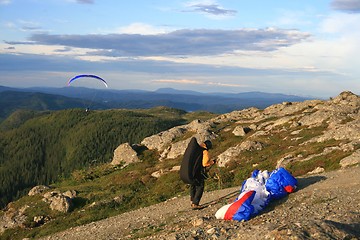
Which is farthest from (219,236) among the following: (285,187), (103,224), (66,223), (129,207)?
(66,223)

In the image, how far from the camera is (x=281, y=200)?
2011cm

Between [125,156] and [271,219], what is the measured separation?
42.0m

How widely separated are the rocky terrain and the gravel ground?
35 millimetres

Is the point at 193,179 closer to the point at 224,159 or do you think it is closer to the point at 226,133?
the point at 224,159

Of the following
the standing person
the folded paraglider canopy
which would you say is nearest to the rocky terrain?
→ the folded paraglider canopy

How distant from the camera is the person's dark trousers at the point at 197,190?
20675 millimetres

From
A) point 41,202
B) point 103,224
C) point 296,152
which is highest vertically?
point 296,152

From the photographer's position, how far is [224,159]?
42.3 m

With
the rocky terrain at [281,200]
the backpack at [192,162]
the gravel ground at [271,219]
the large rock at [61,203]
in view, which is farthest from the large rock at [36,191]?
the backpack at [192,162]

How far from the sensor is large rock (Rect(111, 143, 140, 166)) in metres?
55.7

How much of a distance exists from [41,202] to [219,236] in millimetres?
29774

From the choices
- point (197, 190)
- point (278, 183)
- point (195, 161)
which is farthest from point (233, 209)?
point (278, 183)

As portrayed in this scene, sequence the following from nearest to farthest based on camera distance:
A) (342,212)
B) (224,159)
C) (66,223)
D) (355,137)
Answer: (342,212), (66,223), (355,137), (224,159)

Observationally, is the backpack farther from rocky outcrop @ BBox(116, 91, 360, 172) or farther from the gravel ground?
rocky outcrop @ BBox(116, 91, 360, 172)
